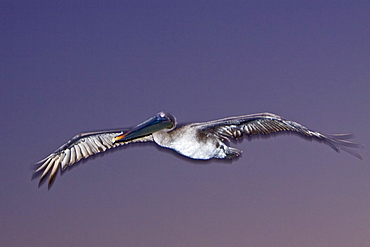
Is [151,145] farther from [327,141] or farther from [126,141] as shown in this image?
[327,141]

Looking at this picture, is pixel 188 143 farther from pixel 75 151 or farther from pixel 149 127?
pixel 75 151

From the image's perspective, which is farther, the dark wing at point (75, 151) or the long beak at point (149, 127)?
the dark wing at point (75, 151)

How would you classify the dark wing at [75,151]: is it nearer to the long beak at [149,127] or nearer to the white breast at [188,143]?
the long beak at [149,127]

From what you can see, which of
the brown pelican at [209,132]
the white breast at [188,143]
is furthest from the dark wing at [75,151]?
the white breast at [188,143]

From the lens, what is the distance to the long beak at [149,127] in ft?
32.5

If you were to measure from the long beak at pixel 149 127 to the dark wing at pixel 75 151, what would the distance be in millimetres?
659

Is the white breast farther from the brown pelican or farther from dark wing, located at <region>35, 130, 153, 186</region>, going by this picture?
dark wing, located at <region>35, 130, 153, 186</region>

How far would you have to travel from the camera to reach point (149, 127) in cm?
995

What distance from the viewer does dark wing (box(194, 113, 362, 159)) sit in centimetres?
951

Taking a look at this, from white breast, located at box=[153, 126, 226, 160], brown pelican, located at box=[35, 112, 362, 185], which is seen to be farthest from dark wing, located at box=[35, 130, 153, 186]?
white breast, located at box=[153, 126, 226, 160]

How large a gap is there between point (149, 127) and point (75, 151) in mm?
2160

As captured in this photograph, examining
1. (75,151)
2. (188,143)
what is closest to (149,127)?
(188,143)

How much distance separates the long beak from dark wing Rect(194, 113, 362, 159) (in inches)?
24.7

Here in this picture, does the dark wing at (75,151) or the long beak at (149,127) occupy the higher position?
the long beak at (149,127)
